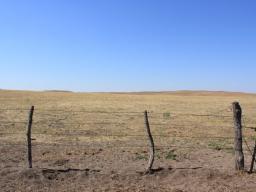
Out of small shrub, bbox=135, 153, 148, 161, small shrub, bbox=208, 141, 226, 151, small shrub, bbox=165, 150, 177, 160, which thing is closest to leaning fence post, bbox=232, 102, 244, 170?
small shrub, bbox=165, 150, 177, 160

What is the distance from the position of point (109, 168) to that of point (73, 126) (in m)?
11.9

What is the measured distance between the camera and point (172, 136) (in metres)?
20.2

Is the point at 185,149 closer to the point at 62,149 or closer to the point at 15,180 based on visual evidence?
the point at 62,149

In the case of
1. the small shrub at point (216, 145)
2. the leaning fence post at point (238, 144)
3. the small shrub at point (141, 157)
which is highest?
the leaning fence post at point (238, 144)

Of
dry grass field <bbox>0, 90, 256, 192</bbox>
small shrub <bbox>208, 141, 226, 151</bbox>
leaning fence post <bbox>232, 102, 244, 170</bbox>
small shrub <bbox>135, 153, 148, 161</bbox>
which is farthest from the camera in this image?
small shrub <bbox>208, 141, 226, 151</bbox>

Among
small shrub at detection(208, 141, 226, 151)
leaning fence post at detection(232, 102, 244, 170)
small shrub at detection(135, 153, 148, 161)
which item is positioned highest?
leaning fence post at detection(232, 102, 244, 170)

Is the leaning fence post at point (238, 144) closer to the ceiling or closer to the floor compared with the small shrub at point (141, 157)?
closer to the ceiling

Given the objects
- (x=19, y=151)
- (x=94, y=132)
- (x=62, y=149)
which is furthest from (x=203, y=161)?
(x=94, y=132)

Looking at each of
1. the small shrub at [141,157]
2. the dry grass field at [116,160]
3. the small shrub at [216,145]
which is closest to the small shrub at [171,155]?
the dry grass field at [116,160]

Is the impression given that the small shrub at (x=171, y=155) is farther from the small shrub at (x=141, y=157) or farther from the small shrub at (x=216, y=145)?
the small shrub at (x=216, y=145)

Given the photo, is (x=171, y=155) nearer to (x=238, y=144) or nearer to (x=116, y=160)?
(x=116, y=160)

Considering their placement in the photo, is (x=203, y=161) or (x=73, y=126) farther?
(x=73, y=126)

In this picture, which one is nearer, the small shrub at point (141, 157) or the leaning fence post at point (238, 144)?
the leaning fence post at point (238, 144)

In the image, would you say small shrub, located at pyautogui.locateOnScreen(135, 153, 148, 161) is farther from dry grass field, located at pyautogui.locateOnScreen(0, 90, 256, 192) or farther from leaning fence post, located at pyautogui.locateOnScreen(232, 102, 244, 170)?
leaning fence post, located at pyautogui.locateOnScreen(232, 102, 244, 170)
